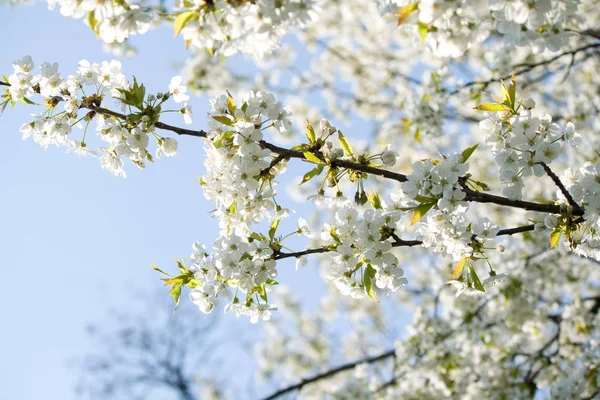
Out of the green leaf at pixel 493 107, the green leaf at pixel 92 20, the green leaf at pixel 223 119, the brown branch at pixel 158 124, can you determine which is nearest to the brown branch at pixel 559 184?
the green leaf at pixel 493 107

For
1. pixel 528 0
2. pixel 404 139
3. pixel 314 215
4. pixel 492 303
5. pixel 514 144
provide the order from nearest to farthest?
pixel 528 0, pixel 514 144, pixel 492 303, pixel 314 215, pixel 404 139

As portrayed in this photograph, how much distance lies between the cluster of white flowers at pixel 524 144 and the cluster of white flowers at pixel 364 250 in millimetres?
507

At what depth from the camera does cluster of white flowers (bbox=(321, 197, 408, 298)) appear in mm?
2246

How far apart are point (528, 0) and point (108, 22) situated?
1508 mm

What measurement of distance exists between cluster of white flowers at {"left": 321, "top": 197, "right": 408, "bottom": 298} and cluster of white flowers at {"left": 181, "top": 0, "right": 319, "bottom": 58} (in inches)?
35.5

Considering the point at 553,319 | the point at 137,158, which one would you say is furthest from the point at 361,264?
the point at 553,319

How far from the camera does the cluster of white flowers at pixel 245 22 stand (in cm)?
172

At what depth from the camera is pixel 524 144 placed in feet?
6.93

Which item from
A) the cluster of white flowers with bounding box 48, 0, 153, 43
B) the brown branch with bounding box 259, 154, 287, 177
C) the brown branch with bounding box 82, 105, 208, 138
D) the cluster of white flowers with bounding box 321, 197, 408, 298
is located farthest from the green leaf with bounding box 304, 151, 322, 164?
the cluster of white flowers with bounding box 48, 0, 153, 43

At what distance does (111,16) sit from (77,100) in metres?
0.56

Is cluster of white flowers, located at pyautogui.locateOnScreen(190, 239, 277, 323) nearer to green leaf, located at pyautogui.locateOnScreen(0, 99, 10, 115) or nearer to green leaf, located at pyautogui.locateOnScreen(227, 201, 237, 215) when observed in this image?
green leaf, located at pyautogui.locateOnScreen(227, 201, 237, 215)

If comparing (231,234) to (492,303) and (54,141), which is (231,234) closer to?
(54,141)

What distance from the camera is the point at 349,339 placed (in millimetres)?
11516

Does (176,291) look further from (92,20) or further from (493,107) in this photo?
(493,107)
